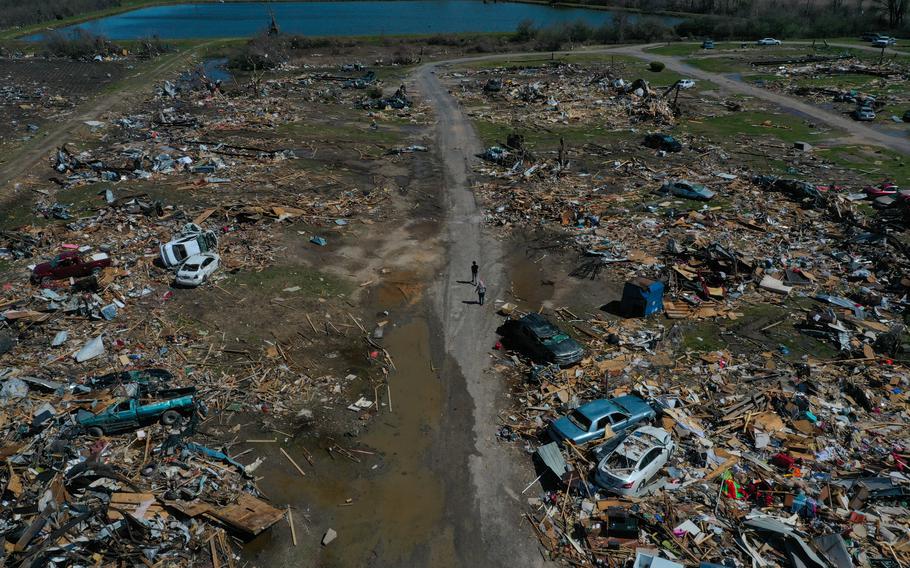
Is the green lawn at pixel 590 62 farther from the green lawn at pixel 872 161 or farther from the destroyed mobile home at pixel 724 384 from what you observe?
the destroyed mobile home at pixel 724 384

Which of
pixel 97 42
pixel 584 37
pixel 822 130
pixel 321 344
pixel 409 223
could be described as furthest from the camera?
pixel 584 37

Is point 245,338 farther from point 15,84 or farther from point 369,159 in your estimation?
point 15,84

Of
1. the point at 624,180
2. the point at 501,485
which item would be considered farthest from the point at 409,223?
the point at 501,485

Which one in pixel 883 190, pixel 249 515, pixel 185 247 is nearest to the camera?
pixel 249 515

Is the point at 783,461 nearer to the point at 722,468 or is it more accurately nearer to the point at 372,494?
the point at 722,468

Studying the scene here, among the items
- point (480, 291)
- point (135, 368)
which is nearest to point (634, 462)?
point (480, 291)

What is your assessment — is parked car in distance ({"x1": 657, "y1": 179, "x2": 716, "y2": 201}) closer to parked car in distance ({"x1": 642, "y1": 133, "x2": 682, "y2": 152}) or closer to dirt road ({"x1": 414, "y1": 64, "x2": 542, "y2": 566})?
parked car in distance ({"x1": 642, "y1": 133, "x2": 682, "y2": 152})
